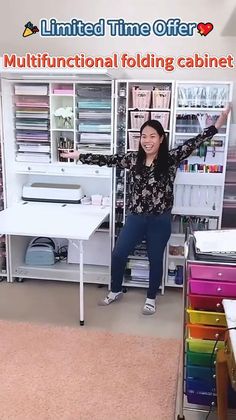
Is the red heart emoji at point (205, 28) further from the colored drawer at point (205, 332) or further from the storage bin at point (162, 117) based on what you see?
the colored drawer at point (205, 332)

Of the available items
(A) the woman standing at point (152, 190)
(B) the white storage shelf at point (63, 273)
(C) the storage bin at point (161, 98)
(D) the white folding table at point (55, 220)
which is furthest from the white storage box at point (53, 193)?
(C) the storage bin at point (161, 98)

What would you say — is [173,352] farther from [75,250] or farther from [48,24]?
[48,24]

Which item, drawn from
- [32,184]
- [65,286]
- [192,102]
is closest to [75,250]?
[65,286]

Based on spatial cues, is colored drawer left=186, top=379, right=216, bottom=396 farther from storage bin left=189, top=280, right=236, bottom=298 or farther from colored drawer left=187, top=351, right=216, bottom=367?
storage bin left=189, top=280, right=236, bottom=298

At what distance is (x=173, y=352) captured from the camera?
2.59 m

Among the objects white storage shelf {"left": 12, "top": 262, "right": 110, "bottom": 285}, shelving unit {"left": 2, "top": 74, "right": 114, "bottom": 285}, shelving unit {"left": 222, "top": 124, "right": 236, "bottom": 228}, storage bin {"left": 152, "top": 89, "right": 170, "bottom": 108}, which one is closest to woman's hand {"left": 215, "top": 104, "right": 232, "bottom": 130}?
shelving unit {"left": 222, "top": 124, "right": 236, "bottom": 228}

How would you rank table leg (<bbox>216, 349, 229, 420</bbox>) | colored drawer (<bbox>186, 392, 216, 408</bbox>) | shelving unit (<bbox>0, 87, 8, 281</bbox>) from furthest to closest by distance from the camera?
shelving unit (<bbox>0, 87, 8, 281</bbox>) < colored drawer (<bbox>186, 392, 216, 408</bbox>) < table leg (<bbox>216, 349, 229, 420</bbox>)

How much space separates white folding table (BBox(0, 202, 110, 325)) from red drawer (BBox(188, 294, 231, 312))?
107 centimetres

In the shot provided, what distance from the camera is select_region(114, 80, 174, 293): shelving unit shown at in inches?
126

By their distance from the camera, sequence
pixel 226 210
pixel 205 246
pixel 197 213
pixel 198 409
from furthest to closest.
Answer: pixel 226 210 < pixel 197 213 < pixel 198 409 < pixel 205 246

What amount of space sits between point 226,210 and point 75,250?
1.35m

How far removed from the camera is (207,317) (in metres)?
1.77

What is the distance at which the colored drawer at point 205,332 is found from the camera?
1.78m

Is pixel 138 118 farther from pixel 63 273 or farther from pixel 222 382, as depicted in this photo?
pixel 222 382
